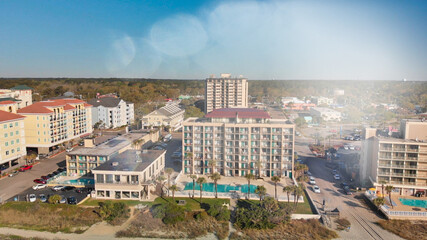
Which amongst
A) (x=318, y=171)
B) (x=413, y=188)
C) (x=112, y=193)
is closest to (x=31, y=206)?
(x=112, y=193)

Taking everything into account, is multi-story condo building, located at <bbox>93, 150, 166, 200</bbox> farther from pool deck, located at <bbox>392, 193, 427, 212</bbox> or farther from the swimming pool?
the swimming pool

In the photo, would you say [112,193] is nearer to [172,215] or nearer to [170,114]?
[172,215]

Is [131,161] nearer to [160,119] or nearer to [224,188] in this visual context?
[224,188]

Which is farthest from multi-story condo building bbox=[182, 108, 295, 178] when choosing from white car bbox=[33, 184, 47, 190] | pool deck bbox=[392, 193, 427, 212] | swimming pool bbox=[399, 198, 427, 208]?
white car bbox=[33, 184, 47, 190]

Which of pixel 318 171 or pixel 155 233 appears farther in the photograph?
pixel 318 171

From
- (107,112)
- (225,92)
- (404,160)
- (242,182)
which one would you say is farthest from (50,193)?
(225,92)

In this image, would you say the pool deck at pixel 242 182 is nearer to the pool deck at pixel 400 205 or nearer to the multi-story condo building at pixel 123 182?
the multi-story condo building at pixel 123 182
